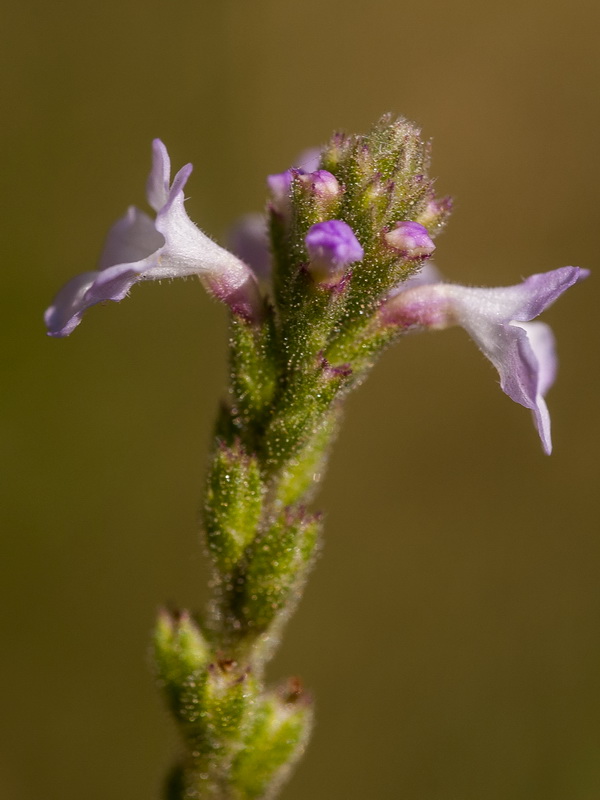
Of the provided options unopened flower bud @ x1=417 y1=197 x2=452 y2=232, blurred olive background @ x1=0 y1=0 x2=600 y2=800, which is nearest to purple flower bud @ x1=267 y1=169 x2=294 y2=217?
unopened flower bud @ x1=417 y1=197 x2=452 y2=232

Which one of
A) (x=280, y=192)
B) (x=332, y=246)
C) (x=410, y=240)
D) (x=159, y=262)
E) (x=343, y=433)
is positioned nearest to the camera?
(x=332, y=246)

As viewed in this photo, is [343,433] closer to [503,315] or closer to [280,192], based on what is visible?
[280,192]

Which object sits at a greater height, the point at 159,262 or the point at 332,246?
the point at 332,246

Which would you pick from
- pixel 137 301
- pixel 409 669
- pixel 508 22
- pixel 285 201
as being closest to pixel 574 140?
pixel 508 22

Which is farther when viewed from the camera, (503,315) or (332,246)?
(503,315)

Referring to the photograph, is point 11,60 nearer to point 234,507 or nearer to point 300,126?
point 300,126

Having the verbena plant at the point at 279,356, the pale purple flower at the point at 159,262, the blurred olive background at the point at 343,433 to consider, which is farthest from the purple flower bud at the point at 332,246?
the blurred olive background at the point at 343,433

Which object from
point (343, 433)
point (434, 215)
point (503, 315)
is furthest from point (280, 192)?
point (343, 433)
